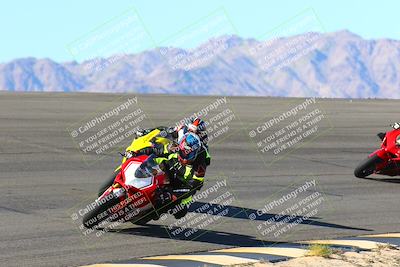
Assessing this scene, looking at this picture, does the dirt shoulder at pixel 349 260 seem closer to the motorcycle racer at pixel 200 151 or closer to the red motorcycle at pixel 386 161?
the motorcycle racer at pixel 200 151

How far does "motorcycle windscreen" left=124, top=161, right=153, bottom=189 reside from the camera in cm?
1145

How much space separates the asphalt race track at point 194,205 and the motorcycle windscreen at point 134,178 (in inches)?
32.1

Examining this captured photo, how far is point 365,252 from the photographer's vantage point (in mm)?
11055

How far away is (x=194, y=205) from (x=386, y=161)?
5.77 m

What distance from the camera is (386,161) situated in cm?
1775

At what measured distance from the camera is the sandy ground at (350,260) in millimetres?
10180

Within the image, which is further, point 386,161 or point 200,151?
point 386,161

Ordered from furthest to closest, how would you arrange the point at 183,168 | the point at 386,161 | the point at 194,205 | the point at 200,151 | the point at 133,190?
the point at 386,161 < the point at 194,205 < the point at 200,151 < the point at 183,168 < the point at 133,190

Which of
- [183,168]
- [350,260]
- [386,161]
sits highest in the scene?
[183,168]

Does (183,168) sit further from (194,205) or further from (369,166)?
(369,166)

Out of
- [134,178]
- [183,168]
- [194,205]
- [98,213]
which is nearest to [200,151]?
[183,168]

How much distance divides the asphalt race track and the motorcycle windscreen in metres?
0.81

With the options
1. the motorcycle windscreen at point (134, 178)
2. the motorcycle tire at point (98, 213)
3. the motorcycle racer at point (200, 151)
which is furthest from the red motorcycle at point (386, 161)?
the motorcycle tire at point (98, 213)

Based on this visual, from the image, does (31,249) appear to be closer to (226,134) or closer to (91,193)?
(91,193)
